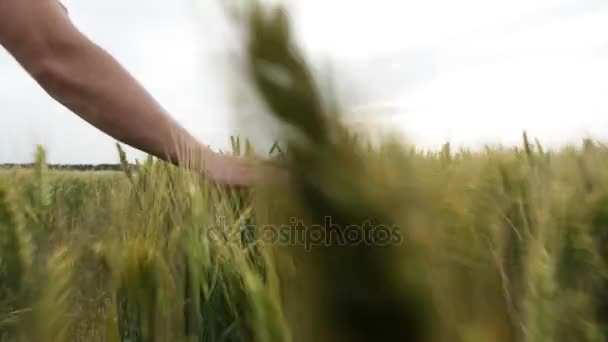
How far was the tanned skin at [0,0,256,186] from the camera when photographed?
1170mm

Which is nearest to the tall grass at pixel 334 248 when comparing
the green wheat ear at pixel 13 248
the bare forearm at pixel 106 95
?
the green wheat ear at pixel 13 248

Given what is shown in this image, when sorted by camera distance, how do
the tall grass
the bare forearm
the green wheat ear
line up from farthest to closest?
the bare forearm < the green wheat ear < the tall grass

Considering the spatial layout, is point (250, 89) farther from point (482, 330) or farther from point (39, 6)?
point (39, 6)

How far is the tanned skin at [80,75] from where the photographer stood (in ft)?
3.84

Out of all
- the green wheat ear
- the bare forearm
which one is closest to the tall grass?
the green wheat ear

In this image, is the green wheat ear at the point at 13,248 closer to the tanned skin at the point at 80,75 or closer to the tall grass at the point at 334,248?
the tall grass at the point at 334,248

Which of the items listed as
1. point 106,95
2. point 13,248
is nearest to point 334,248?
point 13,248

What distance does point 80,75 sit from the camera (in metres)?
1.19

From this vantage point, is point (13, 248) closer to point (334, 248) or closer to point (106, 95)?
point (334, 248)

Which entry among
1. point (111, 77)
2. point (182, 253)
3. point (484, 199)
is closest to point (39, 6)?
point (111, 77)

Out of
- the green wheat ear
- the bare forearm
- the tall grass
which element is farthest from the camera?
the bare forearm

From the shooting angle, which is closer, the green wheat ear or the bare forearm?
the green wheat ear

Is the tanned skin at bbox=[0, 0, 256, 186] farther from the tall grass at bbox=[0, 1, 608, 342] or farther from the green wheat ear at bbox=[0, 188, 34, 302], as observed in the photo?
the green wheat ear at bbox=[0, 188, 34, 302]

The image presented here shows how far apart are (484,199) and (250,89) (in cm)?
21
